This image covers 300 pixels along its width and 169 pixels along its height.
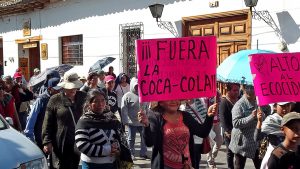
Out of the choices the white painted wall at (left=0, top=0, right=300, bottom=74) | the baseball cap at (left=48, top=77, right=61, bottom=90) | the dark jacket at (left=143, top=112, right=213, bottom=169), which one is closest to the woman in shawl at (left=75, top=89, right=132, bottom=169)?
the dark jacket at (left=143, top=112, right=213, bottom=169)

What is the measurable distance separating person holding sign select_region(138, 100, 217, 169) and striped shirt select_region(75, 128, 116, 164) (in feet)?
1.49

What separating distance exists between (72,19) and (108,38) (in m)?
2.39

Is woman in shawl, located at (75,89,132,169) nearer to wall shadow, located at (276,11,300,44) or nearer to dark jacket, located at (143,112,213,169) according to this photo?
dark jacket, located at (143,112,213,169)

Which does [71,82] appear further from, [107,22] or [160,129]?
[107,22]

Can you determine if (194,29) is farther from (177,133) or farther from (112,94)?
(177,133)

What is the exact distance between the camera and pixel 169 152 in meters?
4.70

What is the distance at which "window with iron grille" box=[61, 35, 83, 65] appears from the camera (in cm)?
1842

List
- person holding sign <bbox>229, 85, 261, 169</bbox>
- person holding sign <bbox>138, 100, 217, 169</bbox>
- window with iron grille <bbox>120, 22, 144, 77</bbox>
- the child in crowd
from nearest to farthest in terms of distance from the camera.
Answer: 1. the child in crowd
2. person holding sign <bbox>138, 100, 217, 169</bbox>
3. person holding sign <bbox>229, 85, 261, 169</bbox>
4. window with iron grille <bbox>120, 22, 144, 77</bbox>

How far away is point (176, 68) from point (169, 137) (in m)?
0.65

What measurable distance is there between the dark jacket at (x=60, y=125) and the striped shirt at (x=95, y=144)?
3.03 ft

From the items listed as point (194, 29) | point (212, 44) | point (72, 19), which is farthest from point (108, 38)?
point (212, 44)

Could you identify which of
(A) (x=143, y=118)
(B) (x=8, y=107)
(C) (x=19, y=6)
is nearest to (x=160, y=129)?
(A) (x=143, y=118)

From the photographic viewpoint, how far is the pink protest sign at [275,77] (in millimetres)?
4684

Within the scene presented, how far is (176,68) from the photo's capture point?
187 inches
